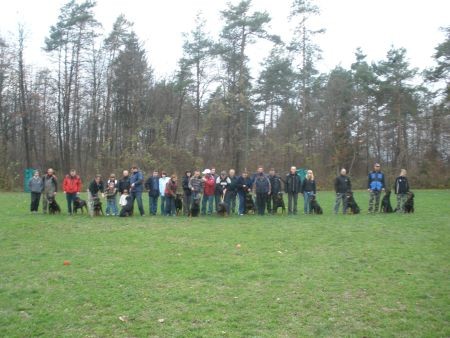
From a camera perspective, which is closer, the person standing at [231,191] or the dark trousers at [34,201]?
the person standing at [231,191]

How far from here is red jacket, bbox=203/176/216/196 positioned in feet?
49.2

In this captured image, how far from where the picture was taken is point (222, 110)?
32.4 m

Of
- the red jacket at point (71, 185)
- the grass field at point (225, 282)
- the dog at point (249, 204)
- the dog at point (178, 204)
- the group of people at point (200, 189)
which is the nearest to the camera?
the grass field at point (225, 282)

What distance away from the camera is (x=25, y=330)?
4.61m

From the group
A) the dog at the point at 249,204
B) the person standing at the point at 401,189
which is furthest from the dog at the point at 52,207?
the person standing at the point at 401,189

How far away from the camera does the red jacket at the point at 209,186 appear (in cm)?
1501

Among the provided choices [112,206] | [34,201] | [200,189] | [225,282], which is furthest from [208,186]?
[225,282]

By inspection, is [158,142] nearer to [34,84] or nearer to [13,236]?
[34,84]

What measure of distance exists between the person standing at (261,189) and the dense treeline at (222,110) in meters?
17.8

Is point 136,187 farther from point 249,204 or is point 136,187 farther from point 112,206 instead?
point 249,204

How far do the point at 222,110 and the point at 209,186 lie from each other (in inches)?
714

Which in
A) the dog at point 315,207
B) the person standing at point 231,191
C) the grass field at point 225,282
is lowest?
the grass field at point 225,282

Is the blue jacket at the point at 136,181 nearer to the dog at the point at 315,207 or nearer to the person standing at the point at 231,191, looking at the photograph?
the person standing at the point at 231,191

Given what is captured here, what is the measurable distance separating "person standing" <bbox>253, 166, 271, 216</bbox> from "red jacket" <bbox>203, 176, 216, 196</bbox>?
59.0 inches
